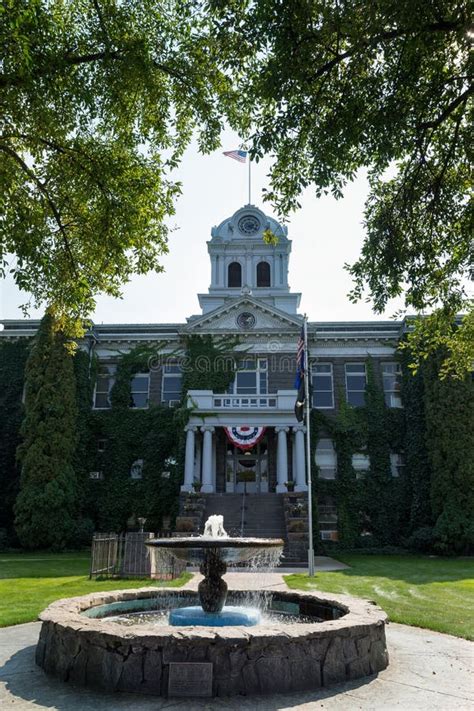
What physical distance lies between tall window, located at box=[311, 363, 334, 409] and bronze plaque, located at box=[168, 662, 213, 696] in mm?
26692

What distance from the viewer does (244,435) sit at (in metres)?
29.4

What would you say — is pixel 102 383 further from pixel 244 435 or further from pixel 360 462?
pixel 360 462

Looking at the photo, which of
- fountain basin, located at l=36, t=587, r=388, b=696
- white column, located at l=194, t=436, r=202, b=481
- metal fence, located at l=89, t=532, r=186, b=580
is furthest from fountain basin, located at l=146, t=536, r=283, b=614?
white column, located at l=194, t=436, r=202, b=481

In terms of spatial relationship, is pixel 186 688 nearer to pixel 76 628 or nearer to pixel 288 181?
pixel 76 628

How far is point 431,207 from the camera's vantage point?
11430mm

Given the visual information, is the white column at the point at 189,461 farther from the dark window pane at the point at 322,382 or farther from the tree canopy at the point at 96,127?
the tree canopy at the point at 96,127

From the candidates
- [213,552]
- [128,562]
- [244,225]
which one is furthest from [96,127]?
[244,225]

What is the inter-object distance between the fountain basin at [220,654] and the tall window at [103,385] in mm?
26432

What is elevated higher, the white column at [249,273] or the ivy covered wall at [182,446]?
the white column at [249,273]

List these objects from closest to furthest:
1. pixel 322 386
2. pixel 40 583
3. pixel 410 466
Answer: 1. pixel 40 583
2. pixel 410 466
3. pixel 322 386

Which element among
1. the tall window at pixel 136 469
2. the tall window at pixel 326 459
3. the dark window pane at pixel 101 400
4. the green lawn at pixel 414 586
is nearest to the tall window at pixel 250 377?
the tall window at pixel 326 459

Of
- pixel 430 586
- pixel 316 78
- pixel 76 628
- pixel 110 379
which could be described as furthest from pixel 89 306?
pixel 110 379

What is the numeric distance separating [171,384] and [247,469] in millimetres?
6328

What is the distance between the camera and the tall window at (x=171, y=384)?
32.9 meters
